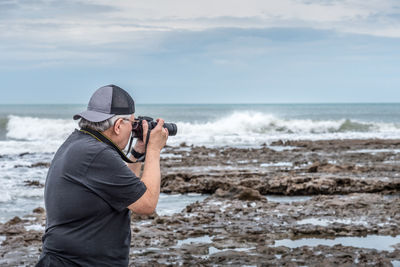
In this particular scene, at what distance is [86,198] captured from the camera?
8.83ft

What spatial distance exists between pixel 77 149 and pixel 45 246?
525mm

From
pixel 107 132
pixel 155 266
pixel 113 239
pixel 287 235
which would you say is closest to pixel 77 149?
pixel 107 132

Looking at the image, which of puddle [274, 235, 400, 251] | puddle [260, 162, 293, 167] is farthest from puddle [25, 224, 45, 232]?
puddle [260, 162, 293, 167]

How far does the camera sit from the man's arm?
9.05 feet

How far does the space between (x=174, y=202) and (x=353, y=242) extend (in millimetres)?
3940

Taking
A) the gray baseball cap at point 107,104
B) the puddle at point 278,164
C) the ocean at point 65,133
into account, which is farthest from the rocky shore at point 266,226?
the gray baseball cap at point 107,104

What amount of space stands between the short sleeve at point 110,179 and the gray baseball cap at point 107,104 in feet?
0.71

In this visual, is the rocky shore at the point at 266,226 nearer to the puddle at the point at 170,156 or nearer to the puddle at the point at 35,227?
the puddle at the point at 35,227

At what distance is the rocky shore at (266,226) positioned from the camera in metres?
6.01

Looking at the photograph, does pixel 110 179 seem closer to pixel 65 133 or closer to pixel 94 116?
pixel 94 116

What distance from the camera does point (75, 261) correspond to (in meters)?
2.73

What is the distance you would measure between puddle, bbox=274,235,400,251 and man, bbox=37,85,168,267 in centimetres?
402

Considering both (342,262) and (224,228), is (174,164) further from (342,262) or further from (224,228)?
(342,262)

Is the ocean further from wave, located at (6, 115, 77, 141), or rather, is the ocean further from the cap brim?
the cap brim
